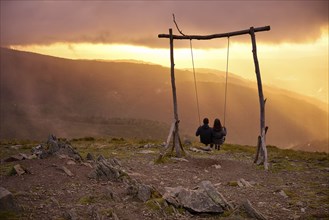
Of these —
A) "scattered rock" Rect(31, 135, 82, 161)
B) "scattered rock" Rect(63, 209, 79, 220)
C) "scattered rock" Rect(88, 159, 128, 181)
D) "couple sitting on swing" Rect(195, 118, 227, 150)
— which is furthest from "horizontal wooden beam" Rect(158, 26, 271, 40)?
"scattered rock" Rect(63, 209, 79, 220)

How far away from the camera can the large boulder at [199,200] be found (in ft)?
30.2

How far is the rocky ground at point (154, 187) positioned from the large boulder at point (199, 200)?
118mm

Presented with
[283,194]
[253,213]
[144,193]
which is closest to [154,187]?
[144,193]

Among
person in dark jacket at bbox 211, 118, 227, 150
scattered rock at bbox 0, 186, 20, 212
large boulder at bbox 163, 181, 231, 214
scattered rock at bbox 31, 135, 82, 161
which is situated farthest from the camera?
person in dark jacket at bbox 211, 118, 227, 150

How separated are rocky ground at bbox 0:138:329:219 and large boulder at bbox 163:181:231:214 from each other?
0.12 meters

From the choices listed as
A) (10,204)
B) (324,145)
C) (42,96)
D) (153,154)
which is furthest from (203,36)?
(42,96)

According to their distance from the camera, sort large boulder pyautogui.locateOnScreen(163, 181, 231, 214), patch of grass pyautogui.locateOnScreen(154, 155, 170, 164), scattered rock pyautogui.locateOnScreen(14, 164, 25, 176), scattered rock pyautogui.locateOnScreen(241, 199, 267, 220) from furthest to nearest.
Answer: patch of grass pyautogui.locateOnScreen(154, 155, 170, 164)
scattered rock pyautogui.locateOnScreen(14, 164, 25, 176)
large boulder pyautogui.locateOnScreen(163, 181, 231, 214)
scattered rock pyautogui.locateOnScreen(241, 199, 267, 220)

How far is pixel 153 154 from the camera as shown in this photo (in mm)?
19734

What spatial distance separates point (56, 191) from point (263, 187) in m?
7.20

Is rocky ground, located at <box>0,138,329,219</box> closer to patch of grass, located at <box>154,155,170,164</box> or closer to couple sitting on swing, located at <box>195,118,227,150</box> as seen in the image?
patch of grass, located at <box>154,155,170,164</box>

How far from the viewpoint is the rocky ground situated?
346 inches

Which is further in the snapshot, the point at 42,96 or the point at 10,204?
the point at 42,96

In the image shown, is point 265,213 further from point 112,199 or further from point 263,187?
point 112,199

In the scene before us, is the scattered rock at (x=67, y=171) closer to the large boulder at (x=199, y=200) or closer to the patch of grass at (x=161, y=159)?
the large boulder at (x=199, y=200)
